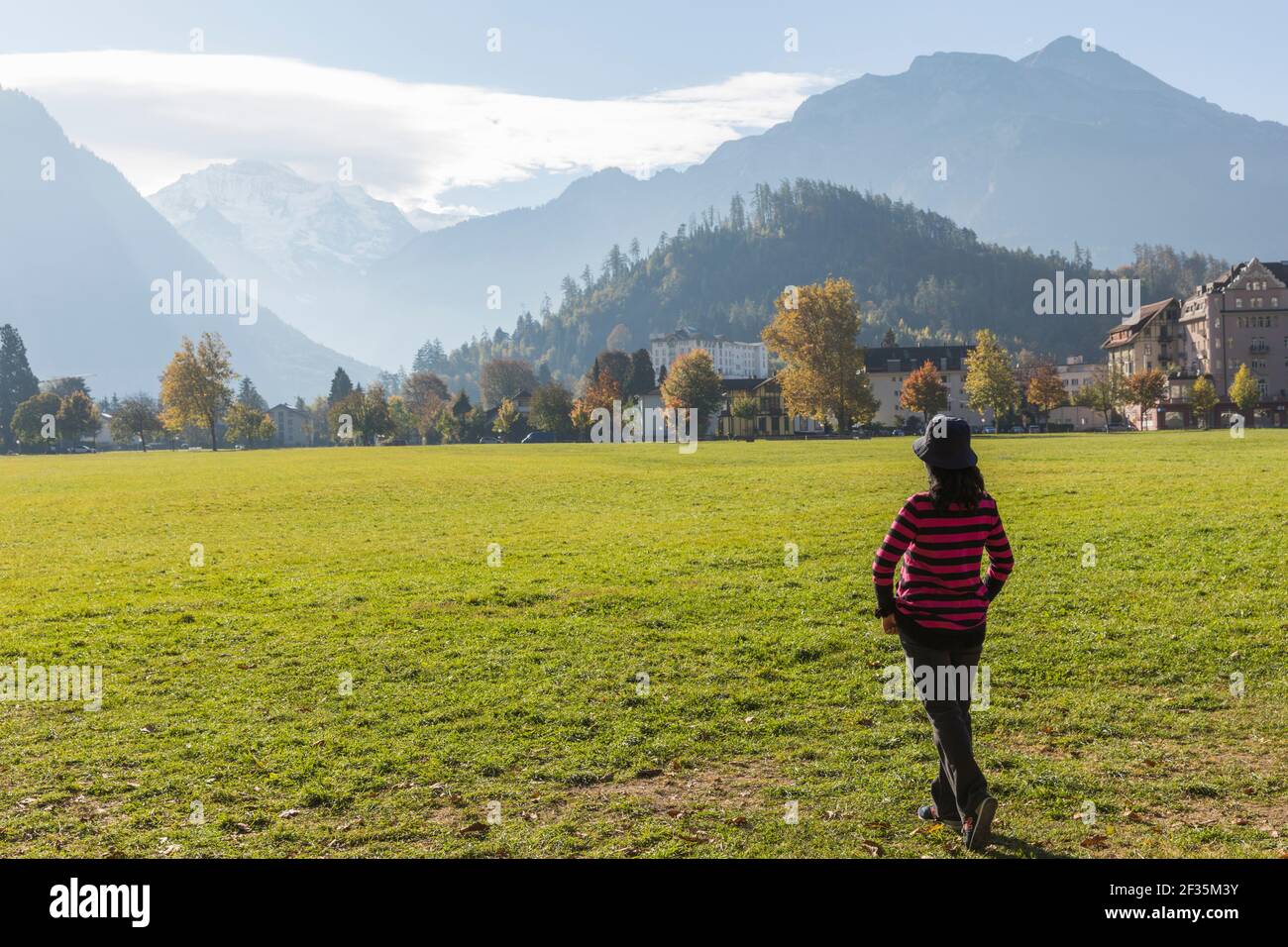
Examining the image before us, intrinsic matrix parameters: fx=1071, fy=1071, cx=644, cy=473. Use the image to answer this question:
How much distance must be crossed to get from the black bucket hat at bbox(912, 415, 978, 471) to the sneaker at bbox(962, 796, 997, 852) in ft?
9.04

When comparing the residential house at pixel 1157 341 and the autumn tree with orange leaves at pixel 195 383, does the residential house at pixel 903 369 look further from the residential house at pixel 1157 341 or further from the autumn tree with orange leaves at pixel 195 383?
the autumn tree with orange leaves at pixel 195 383

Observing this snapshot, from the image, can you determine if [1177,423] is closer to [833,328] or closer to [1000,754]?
[833,328]

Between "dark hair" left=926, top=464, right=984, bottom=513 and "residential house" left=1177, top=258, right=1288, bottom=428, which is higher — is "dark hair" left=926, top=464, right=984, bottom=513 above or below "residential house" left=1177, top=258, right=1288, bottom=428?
below

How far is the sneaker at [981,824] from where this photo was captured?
873 centimetres

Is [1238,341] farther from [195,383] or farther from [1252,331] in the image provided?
[195,383]

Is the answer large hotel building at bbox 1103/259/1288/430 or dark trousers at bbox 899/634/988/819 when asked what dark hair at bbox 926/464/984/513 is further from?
large hotel building at bbox 1103/259/1288/430

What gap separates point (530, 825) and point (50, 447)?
196035 mm

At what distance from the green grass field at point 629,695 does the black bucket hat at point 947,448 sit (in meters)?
3.18

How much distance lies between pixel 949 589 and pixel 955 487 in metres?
0.87

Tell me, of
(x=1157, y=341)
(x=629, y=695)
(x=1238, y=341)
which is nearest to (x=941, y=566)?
(x=629, y=695)

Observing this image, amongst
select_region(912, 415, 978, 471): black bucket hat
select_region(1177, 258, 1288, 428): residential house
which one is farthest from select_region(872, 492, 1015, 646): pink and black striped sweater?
select_region(1177, 258, 1288, 428): residential house

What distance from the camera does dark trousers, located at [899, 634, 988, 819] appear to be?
29.4ft

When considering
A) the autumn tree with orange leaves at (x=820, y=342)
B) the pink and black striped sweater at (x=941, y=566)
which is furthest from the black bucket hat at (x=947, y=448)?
the autumn tree with orange leaves at (x=820, y=342)
